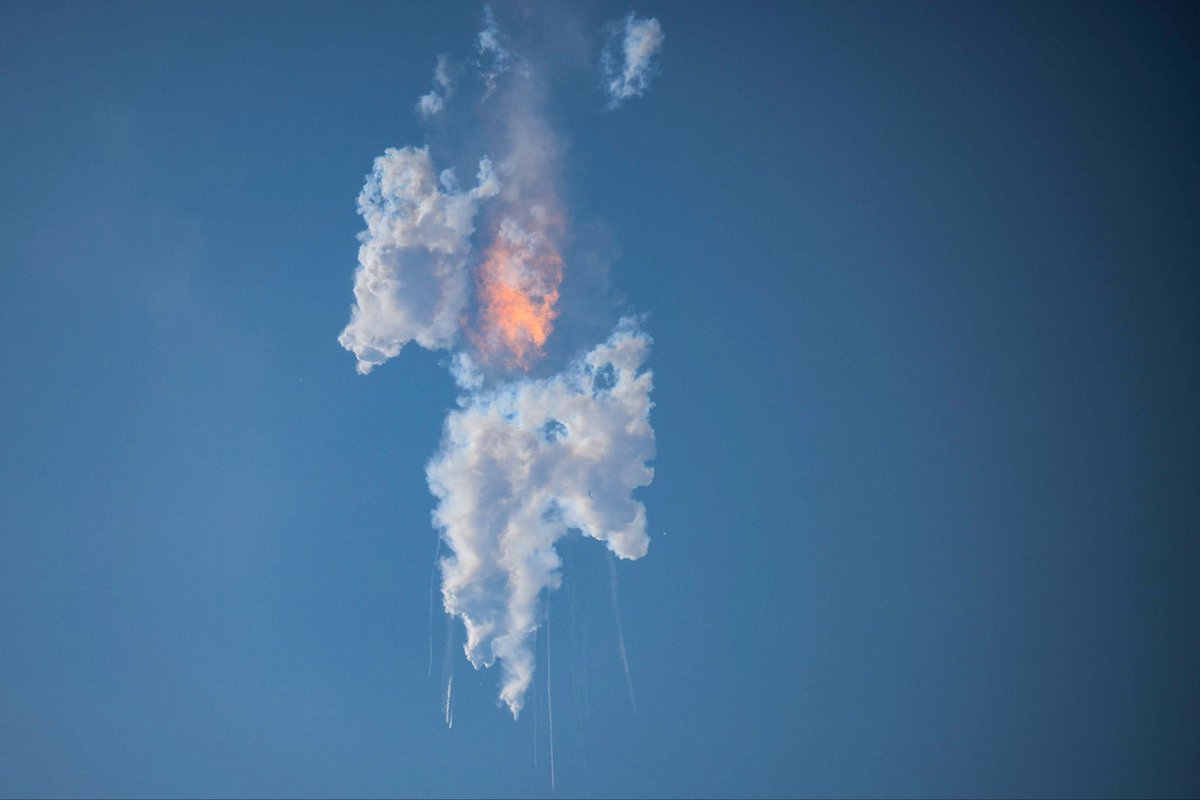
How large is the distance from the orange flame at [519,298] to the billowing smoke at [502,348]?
4cm

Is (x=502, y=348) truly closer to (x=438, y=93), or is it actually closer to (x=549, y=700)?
(x=438, y=93)

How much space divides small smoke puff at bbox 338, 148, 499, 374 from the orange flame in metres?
0.86

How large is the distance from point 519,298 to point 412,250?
378 centimetres

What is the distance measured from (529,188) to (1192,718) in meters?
45.7

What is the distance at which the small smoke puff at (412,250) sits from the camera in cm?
1966

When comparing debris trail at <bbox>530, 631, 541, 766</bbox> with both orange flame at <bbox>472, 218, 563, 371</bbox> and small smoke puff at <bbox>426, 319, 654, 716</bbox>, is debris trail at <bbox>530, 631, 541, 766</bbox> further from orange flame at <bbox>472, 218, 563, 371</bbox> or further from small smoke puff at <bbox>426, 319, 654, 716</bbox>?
orange flame at <bbox>472, 218, 563, 371</bbox>

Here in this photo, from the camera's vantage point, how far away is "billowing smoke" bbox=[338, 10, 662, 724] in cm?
1988

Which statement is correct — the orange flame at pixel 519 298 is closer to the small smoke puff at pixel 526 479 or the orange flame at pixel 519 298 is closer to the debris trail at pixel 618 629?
the small smoke puff at pixel 526 479

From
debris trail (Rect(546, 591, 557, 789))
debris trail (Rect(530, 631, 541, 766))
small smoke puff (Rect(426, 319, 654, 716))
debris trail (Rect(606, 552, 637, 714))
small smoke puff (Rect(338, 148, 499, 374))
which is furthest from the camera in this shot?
debris trail (Rect(606, 552, 637, 714))

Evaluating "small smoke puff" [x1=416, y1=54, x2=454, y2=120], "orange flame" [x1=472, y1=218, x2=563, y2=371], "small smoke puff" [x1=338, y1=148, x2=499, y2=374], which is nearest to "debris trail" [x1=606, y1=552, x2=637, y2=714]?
"orange flame" [x1=472, y1=218, x2=563, y2=371]

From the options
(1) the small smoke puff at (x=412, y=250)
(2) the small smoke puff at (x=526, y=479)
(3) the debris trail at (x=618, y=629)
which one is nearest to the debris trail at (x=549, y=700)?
(2) the small smoke puff at (x=526, y=479)

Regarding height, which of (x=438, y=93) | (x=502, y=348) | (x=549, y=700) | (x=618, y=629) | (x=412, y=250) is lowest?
(x=549, y=700)

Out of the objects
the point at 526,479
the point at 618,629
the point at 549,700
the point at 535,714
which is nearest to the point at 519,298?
the point at 526,479

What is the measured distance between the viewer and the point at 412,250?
19.9m
